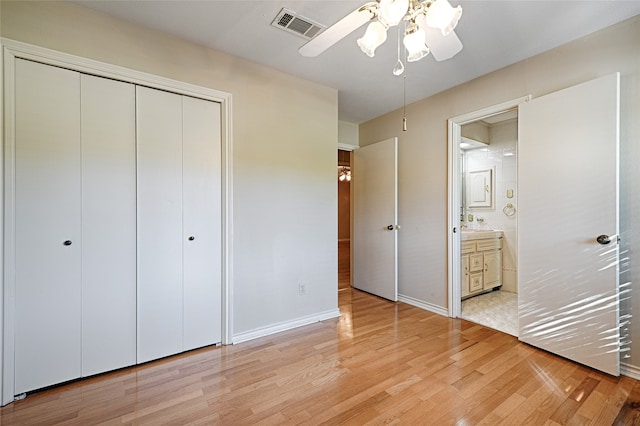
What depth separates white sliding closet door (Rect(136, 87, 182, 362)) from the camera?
2.09 meters

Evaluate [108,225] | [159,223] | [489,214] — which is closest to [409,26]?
[159,223]

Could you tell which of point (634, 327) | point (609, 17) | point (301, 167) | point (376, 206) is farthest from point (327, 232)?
point (609, 17)

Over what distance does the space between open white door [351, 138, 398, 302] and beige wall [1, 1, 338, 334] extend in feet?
2.81

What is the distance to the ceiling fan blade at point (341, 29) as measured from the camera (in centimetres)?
126

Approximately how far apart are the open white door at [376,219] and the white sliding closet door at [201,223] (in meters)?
2.08

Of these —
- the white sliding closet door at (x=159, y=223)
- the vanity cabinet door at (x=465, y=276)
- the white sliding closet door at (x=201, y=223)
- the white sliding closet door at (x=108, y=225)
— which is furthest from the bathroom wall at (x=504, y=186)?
the white sliding closet door at (x=108, y=225)

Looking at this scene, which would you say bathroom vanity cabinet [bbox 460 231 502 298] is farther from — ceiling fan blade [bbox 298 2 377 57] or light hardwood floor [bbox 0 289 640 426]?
ceiling fan blade [bbox 298 2 377 57]

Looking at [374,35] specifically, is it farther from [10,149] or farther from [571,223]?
[10,149]

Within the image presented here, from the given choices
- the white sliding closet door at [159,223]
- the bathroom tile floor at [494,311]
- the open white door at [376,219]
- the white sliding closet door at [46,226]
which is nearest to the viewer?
the white sliding closet door at [46,226]

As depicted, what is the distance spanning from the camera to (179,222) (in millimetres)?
2227

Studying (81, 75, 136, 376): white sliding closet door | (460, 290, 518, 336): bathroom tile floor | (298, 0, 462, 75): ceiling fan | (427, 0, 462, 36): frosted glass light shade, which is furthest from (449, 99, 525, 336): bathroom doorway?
(81, 75, 136, 376): white sliding closet door

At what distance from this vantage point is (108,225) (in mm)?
1968

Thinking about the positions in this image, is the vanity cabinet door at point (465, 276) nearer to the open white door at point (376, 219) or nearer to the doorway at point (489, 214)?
the doorway at point (489, 214)

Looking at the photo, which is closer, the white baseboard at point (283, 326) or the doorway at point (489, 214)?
the white baseboard at point (283, 326)
